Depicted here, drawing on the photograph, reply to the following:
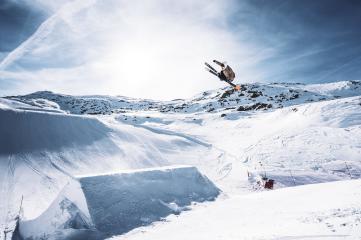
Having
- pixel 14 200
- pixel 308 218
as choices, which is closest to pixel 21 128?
pixel 14 200

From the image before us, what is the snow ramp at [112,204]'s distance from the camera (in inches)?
390

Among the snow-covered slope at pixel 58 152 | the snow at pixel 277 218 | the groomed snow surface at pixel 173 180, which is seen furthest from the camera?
the snow-covered slope at pixel 58 152

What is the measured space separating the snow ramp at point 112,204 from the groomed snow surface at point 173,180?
0.04 meters

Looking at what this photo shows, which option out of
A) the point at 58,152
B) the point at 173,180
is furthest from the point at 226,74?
the point at 58,152

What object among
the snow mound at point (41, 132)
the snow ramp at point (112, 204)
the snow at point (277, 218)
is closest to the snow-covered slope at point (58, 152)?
the snow mound at point (41, 132)

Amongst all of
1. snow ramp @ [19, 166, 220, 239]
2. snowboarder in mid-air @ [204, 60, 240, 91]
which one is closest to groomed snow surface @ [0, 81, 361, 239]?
snow ramp @ [19, 166, 220, 239]

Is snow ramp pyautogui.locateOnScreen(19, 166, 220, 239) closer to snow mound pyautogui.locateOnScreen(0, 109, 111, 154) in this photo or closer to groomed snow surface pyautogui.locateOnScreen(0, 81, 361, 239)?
groomed snow surface pyautogui.locateOnScreen(0, 81, 361, 239)

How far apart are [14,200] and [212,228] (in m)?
7.67

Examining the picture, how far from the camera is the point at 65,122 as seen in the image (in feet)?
65.8

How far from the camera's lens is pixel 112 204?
11.2m

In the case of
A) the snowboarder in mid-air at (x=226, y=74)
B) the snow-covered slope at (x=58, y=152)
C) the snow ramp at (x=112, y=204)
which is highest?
the snowboarder in mid-air at (x=226, y=74)

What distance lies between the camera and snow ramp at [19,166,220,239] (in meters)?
9.90

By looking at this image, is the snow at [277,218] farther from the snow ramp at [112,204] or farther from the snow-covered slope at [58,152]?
the snow-covered slope at [58,152]

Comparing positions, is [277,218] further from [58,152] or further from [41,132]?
[41,132]
